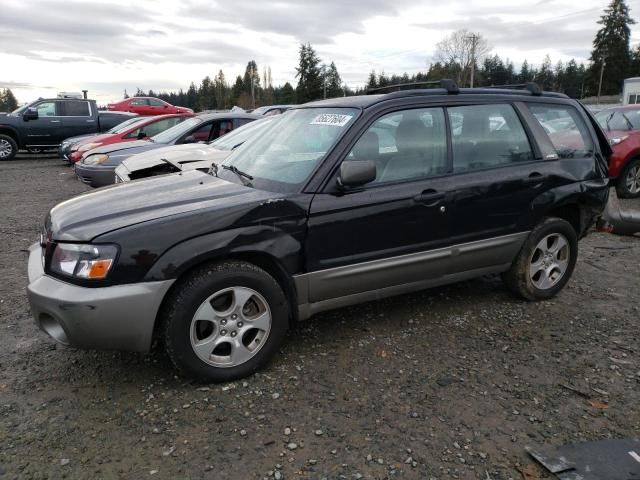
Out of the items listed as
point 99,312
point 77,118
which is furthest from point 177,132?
point 77,118

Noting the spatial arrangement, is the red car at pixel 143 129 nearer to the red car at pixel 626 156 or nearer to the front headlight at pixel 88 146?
the front headlight at pixel 88 146

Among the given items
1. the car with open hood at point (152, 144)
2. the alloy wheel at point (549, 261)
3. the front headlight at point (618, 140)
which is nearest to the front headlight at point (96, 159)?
the car with open hood at point (152, 144)

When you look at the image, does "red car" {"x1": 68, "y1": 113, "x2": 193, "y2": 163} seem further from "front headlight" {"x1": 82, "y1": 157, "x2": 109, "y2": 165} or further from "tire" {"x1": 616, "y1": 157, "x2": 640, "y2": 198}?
"tire" {"x1": 616, "y1": 157, "x2": 640, "y2": 198}

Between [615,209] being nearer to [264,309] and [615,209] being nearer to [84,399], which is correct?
[264,309]

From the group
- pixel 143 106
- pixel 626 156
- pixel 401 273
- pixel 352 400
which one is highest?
pixel 143 106

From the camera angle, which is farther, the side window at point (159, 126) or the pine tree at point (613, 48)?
the pine tree at point (613, 48)

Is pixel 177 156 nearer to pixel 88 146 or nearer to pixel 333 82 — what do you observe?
pixel 88 146

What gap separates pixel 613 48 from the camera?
63.6 metres

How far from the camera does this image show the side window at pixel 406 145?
11.6 feet

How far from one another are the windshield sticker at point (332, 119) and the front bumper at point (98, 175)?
564 centimetres

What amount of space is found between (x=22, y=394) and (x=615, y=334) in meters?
4.07

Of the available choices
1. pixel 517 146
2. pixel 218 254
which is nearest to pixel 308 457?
pixel 218 254

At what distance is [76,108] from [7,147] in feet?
8.08

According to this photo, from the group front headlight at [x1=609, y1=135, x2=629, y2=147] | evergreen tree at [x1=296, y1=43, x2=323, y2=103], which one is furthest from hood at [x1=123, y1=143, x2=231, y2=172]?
evergreen tree at [x1=296, y1=43, x2=323, y2=103]
